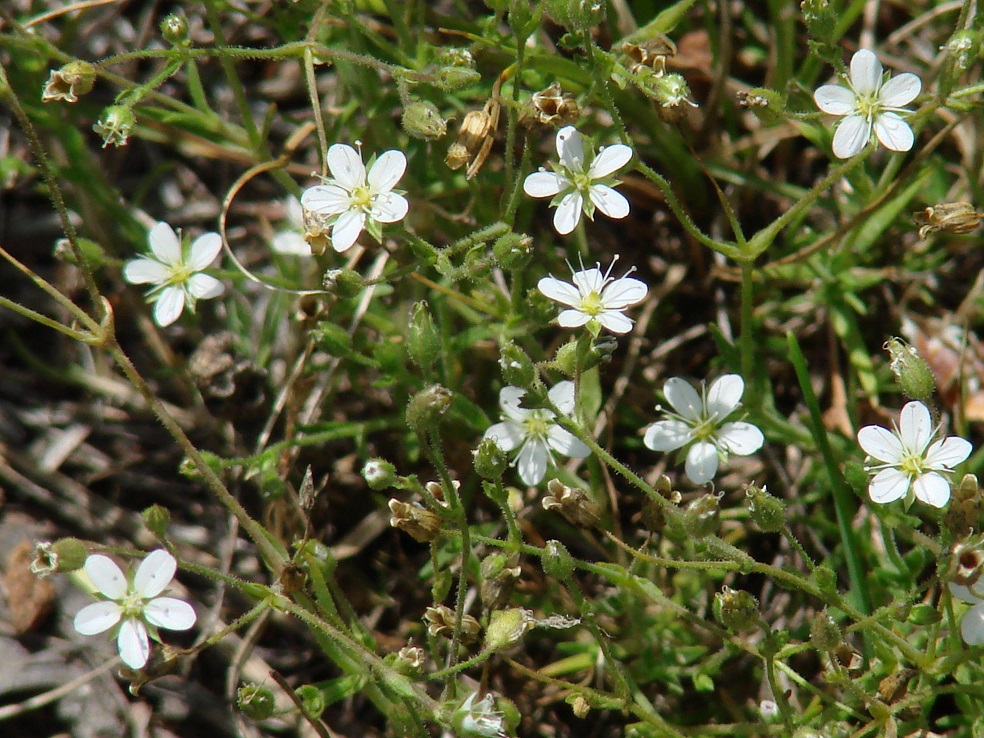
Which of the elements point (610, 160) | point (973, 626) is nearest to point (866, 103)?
point (610, 160)

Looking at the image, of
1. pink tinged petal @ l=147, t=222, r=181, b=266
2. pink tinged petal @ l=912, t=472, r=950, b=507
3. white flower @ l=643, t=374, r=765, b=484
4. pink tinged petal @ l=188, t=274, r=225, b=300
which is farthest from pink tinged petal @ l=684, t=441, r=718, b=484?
pink tinged petal @ l=147, t=222, r=181, b=266

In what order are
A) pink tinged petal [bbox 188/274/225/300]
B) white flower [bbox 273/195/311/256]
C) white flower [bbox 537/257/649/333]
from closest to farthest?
1. white flower [bbox 537/257/649/333]
2. pink tinged petal [bbox 188/274/225/300]
3. white flower [bbox 273/195/311/256]

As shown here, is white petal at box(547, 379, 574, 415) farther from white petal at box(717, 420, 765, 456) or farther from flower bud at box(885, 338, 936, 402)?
flower bud at box(885, 338, 936, 402)

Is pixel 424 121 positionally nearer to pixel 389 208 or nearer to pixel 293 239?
pixel 389 208

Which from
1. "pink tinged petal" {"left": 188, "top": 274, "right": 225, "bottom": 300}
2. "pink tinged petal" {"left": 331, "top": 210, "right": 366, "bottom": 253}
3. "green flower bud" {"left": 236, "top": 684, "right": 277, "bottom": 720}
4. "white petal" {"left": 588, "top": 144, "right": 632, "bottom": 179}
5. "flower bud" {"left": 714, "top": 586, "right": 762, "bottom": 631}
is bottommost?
"green flower bud" {"left": 236, "top": 684, "right": 277, "bottom": 720}

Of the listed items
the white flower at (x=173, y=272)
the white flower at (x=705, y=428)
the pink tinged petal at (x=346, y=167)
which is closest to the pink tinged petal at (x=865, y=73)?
the white flower at (x=705, y=428)

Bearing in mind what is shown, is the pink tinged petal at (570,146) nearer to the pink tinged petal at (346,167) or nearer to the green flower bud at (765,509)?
the pink tinged petal at (346,167)
